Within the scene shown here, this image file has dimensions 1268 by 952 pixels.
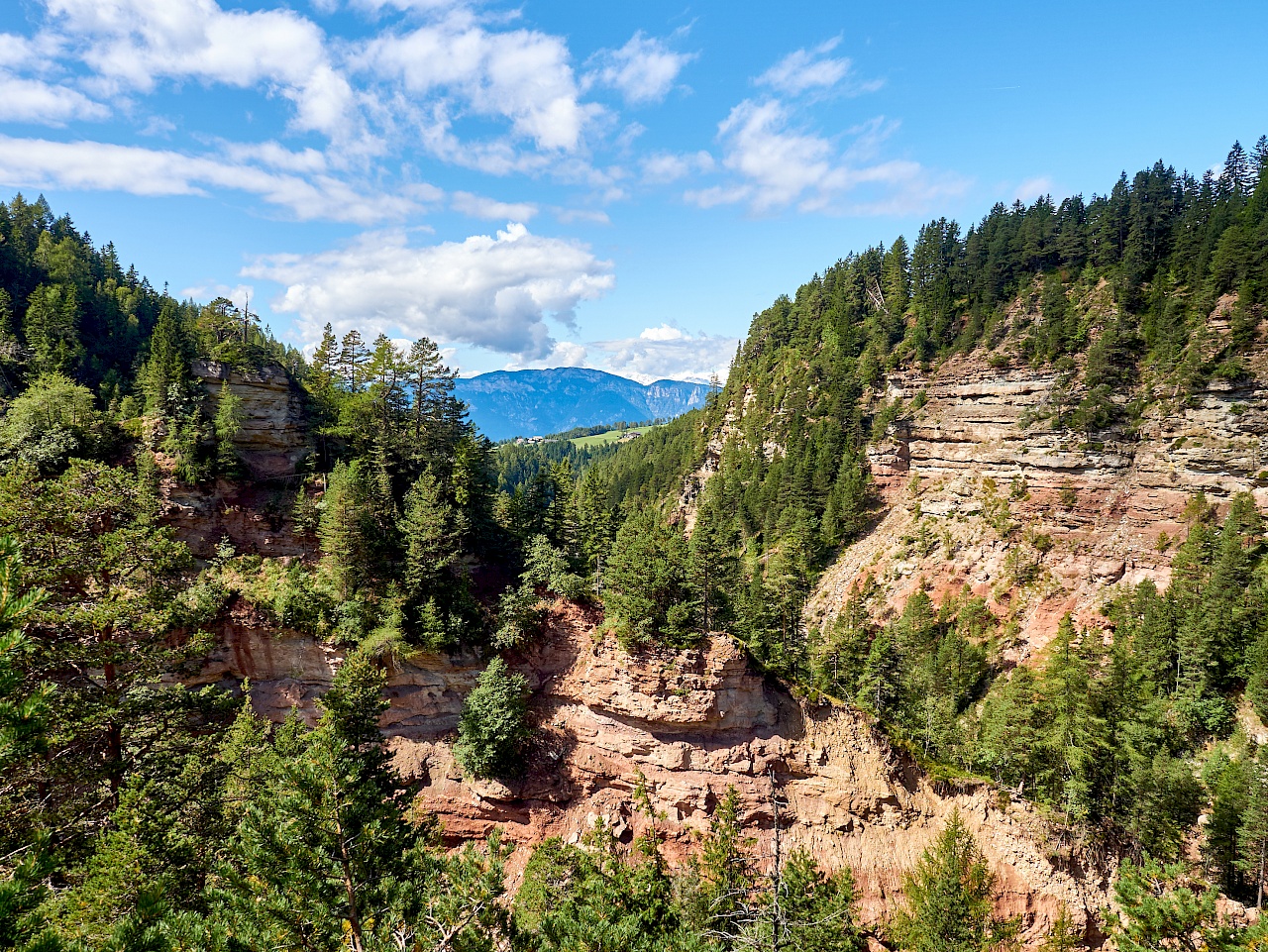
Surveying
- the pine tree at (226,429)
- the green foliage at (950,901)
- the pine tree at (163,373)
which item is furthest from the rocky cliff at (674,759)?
the pine tree at (226,429)

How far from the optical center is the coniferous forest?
43.6ft

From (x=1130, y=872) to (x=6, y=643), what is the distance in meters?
36.6

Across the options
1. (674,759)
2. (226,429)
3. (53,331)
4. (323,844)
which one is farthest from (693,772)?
(53,331)

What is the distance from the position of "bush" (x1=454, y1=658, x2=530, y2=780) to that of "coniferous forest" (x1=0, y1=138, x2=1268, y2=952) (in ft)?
0.61

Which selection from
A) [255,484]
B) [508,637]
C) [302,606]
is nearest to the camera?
[302,606]

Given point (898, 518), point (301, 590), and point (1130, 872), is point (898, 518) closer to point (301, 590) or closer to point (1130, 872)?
point (1130, 872)

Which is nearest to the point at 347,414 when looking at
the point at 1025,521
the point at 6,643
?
the point at 6,643

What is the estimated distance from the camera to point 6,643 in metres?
7.59

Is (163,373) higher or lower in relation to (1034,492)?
higher

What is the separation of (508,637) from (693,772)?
13.6m

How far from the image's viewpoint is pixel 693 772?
105 ft

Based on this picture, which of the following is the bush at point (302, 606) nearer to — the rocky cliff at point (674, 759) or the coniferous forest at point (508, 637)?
the coniferous forest at point (508, 637)

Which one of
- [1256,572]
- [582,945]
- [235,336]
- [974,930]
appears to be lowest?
[974,930]

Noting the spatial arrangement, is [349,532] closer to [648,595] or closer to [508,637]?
[508,637]
